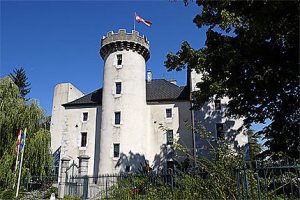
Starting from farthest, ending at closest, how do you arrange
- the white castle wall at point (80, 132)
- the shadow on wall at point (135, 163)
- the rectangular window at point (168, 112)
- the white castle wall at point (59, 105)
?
the white castle wall at point (59, 105)
the rectangular window at point (168, 112)
the white castle wall at point (80, 132)
the shadow on wall at point (135, 163)

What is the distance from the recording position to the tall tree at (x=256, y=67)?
8.55 m

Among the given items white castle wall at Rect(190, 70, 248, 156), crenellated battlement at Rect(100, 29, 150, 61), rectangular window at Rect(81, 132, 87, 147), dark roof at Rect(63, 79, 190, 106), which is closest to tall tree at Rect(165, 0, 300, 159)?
white castle wall at Rect(190, 70, 248, 156)

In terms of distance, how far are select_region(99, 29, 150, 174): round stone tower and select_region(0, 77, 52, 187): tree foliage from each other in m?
5.41

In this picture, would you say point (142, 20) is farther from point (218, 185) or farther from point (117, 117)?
point (218, 185)

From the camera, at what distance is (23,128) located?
18.1m

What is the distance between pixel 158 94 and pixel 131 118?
4595 mm

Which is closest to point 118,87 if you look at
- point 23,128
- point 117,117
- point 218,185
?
point 117,117

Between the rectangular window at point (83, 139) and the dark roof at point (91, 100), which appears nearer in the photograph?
the rectangular window at point (83, 139)

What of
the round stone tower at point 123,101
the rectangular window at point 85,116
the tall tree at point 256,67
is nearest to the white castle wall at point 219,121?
the round stone tower at point 123,101

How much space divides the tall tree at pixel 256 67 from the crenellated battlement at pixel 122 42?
13.6m

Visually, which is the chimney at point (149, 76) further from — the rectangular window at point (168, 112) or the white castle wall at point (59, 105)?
the white castle wall at point (59, 105)

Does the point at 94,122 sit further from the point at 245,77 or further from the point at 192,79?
the point at 245,77

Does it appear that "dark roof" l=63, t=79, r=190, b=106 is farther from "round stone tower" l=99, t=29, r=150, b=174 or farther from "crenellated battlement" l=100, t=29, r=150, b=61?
"crenellated battlement" l=100, t=29, r=150, b=61

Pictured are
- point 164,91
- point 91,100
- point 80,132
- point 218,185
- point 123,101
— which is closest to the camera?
point 218,185
